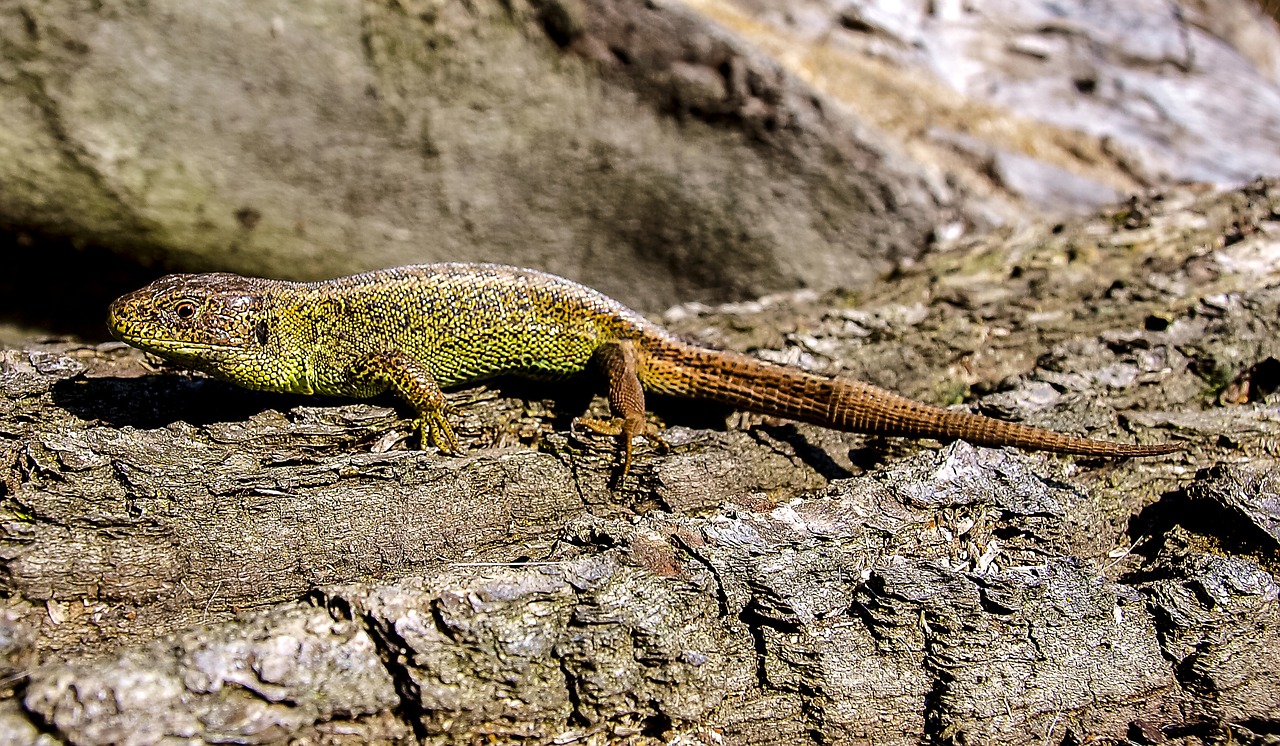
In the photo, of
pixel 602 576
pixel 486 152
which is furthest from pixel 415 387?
pixel 486 152

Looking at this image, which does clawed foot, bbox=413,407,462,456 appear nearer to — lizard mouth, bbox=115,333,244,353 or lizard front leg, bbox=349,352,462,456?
lizard front leg, bbox=349,352,462,456

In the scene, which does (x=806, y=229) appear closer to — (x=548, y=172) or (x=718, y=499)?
(x=548, y=172)

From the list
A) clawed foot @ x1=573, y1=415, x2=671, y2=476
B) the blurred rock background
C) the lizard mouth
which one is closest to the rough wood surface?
clawed foot @ x1=573, y1=415, x2=671, y2=476

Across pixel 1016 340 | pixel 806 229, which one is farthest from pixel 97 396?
pixel 806 229

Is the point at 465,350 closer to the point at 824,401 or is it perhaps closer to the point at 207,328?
the point at 207,328

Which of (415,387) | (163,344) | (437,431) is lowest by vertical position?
(437,431)

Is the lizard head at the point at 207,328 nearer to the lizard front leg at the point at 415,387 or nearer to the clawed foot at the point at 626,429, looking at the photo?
the lizard front leg at the point at 415,387

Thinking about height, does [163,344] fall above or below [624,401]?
above

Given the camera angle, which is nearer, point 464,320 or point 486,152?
point 464,320

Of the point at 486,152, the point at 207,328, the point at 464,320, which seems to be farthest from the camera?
the point at 486,152
